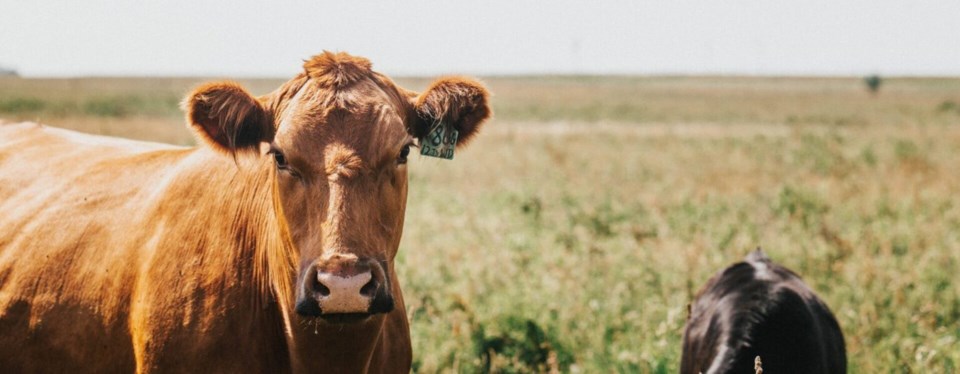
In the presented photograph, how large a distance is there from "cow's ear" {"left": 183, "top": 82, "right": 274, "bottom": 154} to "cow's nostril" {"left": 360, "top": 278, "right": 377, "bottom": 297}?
2.95 feet

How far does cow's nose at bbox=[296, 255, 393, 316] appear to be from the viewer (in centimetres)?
285

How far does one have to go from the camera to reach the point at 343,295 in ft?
9.34

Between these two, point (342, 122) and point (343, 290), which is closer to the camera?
point (343, 290)

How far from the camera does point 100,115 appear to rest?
4381 centimetres

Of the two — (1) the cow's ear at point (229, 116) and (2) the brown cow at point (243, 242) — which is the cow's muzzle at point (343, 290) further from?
(1) the cow's ear at point (229, 116)

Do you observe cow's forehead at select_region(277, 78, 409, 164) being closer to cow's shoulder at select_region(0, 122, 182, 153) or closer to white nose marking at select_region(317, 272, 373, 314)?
white nose marking at select_region(317, 272, 373, 314)

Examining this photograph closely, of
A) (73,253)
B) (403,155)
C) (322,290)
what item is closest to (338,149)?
(403,155)

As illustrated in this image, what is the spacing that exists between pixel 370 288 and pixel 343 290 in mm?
103

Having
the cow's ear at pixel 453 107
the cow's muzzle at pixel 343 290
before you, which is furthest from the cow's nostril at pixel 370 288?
the cow's ear at pixel 453 107

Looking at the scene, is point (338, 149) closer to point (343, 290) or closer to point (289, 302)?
point (343, 290)

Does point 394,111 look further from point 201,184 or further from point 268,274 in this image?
point 201,184

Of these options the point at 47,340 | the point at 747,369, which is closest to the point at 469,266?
the point at 747,369

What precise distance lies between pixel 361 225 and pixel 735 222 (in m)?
8.97

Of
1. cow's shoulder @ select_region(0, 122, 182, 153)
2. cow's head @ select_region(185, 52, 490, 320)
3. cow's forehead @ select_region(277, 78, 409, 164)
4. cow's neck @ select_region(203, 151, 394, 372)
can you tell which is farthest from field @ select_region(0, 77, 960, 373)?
cow's forehead @ select_region(277, 78, 409, 164)
